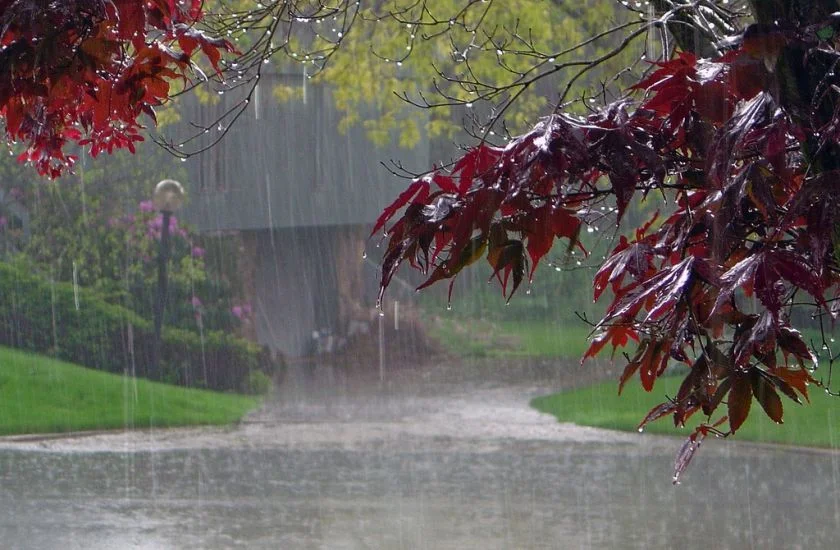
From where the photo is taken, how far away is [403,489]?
9.38m

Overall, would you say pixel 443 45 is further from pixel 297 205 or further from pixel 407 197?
pixel 407 197

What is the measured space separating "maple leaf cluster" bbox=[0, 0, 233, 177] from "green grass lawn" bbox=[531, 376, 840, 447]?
28.2ft

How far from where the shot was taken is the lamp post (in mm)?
15320

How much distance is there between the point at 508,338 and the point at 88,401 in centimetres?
1109

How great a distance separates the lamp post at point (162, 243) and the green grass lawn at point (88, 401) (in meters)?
0.73

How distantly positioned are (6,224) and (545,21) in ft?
32.7

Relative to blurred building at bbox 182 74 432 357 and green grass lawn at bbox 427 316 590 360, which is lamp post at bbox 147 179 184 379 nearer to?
blurred building at bbox 182 74 432 357

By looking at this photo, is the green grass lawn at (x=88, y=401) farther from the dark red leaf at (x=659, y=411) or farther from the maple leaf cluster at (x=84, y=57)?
the dark red leaf at (x=659, y=411)

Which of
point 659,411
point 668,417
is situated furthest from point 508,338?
point 659,411

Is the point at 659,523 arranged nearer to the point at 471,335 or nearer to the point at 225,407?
the point at 225,407

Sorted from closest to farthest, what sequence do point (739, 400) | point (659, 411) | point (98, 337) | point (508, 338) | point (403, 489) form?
point (739, 400) < point (659, 411) < point (403, 489) < point (98, 337) < point (508, 338)

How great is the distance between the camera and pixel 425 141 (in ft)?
71.2

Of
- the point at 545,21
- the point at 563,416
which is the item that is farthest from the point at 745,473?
the point at 545,21

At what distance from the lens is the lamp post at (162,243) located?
15320 mm
